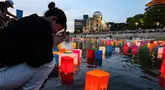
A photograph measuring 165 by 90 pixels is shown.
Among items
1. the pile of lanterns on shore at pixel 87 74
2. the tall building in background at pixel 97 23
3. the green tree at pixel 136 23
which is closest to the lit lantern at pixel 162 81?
the pile of lanterns on shore at pixel 87 74

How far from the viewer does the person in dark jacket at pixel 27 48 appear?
2.85m

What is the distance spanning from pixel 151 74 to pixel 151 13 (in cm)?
5621

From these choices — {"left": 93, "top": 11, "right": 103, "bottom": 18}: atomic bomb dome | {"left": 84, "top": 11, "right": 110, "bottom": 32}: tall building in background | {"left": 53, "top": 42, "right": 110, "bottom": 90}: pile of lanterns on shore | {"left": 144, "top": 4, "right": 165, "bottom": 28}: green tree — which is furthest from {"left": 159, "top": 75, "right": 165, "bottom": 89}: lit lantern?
{"left": 93, "top": 11, "right": 103, "bottom": 18}: atomic bomb dome

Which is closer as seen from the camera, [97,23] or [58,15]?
[58,15]

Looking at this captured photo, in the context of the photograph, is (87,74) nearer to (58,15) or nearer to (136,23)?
(58,15)

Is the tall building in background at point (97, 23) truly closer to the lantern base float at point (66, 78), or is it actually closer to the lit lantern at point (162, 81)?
the lit lantern at point (162, 81)

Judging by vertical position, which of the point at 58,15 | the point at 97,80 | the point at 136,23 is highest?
the point at 136,23

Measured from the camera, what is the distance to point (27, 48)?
2.91 m

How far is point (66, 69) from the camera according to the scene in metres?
8.24

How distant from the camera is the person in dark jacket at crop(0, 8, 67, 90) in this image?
9.35 feet

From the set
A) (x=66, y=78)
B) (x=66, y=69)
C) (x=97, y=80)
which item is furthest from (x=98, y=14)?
(x=97, y=80)

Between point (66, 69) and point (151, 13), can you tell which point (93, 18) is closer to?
point (151, 13)

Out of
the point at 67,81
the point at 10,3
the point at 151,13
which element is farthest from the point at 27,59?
the point at 151,13

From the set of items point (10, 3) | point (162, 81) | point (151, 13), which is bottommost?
point (162, 81)
